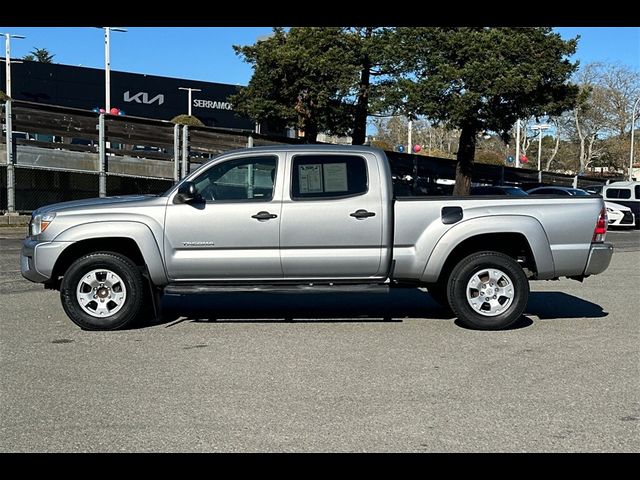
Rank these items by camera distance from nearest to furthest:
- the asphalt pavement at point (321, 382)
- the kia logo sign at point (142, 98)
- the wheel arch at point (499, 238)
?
the asphalt pavement at point (321, 382), the wheel arch at point (499, 238), the kia logo sign at point (142, 98)

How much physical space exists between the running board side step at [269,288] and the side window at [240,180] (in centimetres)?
94

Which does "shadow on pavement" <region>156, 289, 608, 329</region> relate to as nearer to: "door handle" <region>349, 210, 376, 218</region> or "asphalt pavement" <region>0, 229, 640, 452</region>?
"asphalt pavement" <region>0, 229, 640, 452</region>

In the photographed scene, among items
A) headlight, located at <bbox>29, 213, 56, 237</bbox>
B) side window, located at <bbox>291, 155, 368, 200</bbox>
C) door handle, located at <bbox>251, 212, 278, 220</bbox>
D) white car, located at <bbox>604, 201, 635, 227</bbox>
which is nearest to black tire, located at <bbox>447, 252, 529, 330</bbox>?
side window, located at <bbox>291, 155, 368, 200</bbox>

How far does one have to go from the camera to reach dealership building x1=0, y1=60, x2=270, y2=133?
4325 centimetres

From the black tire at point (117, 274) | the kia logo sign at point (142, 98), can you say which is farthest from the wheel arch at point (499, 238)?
the kia logo sign at point (142, 98)

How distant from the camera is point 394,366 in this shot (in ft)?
20.7

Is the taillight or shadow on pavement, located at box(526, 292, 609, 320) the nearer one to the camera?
the taillight

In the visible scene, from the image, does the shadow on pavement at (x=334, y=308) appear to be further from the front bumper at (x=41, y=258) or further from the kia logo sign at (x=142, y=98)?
the kia logo sign at (x=142, y=98)

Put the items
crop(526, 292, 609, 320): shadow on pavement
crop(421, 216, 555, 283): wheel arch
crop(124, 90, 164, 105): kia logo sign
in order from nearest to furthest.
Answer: crop(421, 216, 555, 283): wheel arch → crop(526, 292, 609, 320): shadow on pavement → crop(124, 90, 164, 105): kia logo sign


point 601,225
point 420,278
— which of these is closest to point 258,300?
point 420,278

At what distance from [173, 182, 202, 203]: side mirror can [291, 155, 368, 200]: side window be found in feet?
3.34

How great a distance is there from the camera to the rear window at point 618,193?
28.9 m

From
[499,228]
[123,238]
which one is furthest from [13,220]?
[499,228]
